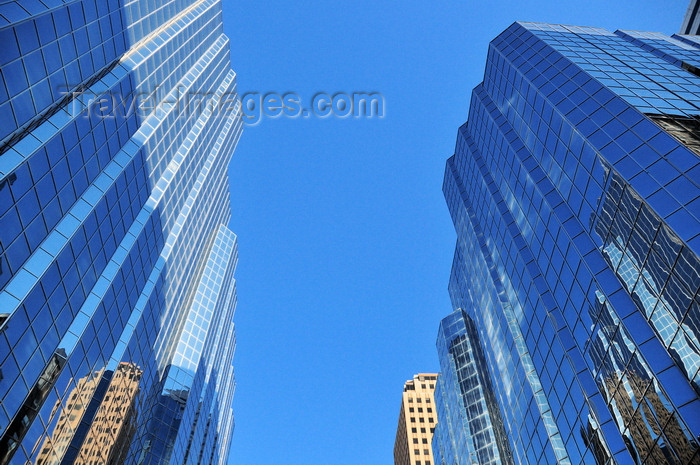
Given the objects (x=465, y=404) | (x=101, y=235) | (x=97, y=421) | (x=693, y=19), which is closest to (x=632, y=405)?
(x=101, y=235)

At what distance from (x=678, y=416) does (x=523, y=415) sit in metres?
23.3

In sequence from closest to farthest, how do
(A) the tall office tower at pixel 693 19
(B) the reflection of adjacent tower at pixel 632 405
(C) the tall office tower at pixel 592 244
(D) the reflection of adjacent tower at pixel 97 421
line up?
(B) the reflection of adjacent tower at pixel 632 405
(C) the tall office tower at pixel 592 244
(D) the reflection of adjacent tower at pixel 97 421
(A) the tall office tower at pixel 693 19

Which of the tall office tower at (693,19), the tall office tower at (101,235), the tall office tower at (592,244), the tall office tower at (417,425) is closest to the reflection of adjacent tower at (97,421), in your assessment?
the tall office tower at (101,235)

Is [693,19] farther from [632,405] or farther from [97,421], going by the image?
[97,421]

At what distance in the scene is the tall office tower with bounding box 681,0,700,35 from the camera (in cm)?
9206

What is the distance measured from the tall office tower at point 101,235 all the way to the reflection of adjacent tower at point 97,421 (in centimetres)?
20

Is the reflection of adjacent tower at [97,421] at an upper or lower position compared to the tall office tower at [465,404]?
lower

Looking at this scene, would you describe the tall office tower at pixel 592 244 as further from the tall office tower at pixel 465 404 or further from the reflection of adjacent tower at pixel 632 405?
the tall office tower at pixel 465 404

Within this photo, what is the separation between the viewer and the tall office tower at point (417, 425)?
11662 centimetres

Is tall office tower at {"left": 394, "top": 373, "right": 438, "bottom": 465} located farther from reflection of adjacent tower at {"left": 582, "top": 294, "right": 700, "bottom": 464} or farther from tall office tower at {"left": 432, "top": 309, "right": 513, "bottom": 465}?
reflection of adjacent tower at {"left": 582, "top": 294, "right": 700, "bottom": 464}

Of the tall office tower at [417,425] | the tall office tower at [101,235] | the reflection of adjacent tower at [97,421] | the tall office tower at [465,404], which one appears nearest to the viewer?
the tall office tower at [101,235]

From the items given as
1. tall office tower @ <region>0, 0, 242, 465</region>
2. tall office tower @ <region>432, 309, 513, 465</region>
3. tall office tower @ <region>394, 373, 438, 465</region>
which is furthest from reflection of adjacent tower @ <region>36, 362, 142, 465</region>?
tall office tower @ <region>394, 373, 438, 465</region>

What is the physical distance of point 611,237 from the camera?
36438mm

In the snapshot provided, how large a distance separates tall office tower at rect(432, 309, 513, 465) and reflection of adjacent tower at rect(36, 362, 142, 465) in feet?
144
